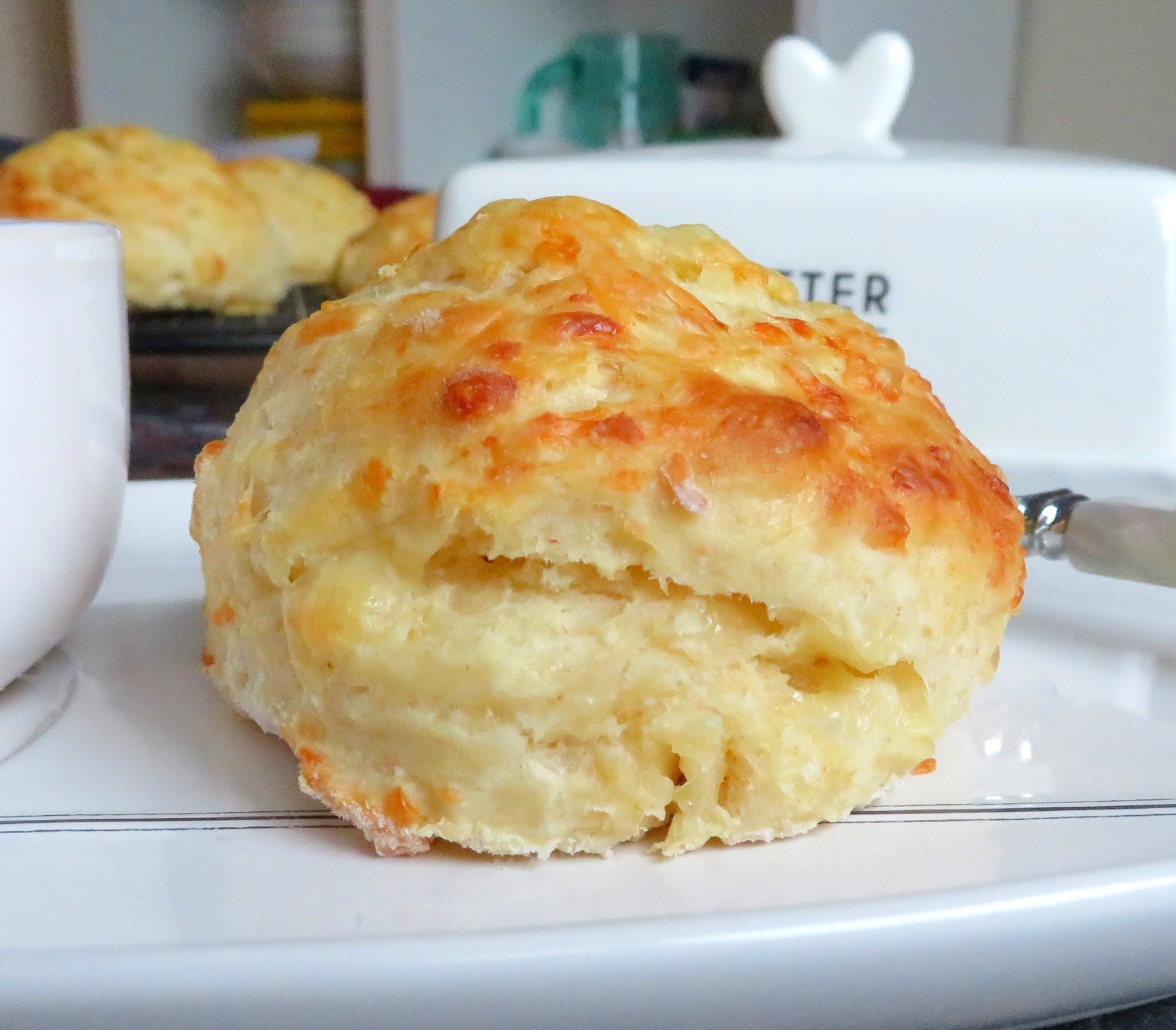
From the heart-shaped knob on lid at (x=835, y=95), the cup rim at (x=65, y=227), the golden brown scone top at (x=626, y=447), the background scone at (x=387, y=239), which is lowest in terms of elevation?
the background scone at (x=387, y=239)

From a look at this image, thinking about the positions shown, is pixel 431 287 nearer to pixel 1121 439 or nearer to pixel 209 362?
pixel 1121 439

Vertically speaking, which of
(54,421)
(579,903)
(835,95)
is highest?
(835,95)

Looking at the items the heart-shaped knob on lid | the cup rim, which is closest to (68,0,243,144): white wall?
the heart-shaped knob on lid

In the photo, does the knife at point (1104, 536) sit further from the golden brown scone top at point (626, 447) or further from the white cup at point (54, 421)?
the white cup at point (54, 421)

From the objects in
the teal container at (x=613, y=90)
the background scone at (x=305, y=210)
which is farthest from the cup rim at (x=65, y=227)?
the teal container at (x=613, y=90)

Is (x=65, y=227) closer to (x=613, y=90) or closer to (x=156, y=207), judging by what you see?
(x=156, y=207)

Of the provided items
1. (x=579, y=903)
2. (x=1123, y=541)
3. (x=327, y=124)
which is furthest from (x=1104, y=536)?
(x=327, y=124)

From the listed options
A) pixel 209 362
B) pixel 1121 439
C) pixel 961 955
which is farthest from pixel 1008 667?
pixel 209 362
